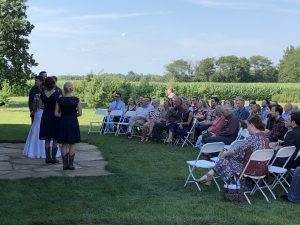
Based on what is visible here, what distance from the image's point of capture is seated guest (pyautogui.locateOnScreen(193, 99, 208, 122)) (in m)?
12.2

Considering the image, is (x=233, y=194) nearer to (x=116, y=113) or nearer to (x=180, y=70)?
(x=116, y=113)

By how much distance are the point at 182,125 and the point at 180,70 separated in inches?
3423

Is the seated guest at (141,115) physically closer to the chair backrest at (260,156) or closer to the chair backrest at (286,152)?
the chair backrest at (286,152)

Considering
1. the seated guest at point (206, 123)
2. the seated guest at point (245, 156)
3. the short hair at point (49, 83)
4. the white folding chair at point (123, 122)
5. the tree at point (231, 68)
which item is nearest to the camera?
the seated guest at point (245, 156)

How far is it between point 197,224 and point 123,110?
32.0 feet

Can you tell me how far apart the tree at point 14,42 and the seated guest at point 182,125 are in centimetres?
1843

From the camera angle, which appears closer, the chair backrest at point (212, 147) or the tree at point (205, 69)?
the chair backrest at point (212, 147)

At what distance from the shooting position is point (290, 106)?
1064 cm

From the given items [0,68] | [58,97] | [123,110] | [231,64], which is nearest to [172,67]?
[231,64]

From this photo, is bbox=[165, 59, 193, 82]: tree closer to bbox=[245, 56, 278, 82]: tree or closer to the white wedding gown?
bbox=[245, 56, 278, 82]: tree

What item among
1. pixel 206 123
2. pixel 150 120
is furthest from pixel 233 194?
pixel 150 120

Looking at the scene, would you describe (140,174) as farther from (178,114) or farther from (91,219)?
(178,114)

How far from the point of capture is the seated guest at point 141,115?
1338 cm

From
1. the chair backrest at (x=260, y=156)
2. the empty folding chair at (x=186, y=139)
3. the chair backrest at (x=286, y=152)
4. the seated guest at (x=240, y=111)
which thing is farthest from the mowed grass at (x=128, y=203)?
the seated guest at (x=240, y=111)
